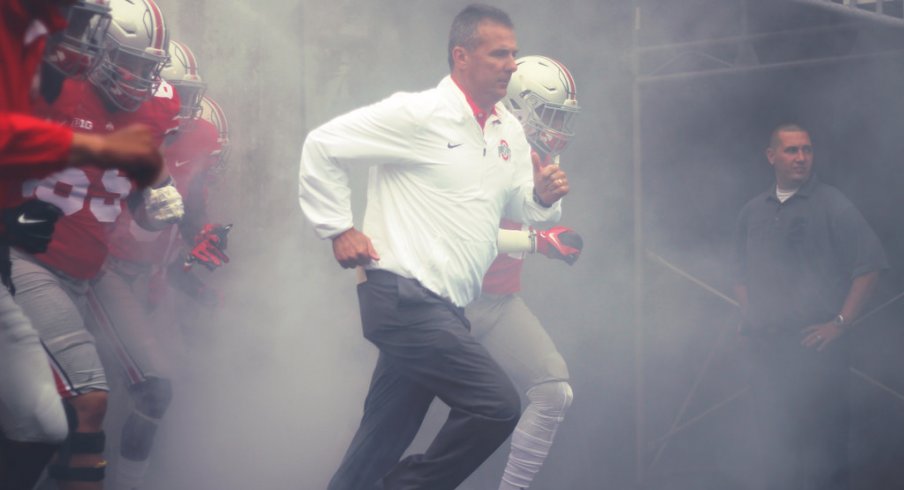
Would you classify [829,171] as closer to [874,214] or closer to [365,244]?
[874,214]

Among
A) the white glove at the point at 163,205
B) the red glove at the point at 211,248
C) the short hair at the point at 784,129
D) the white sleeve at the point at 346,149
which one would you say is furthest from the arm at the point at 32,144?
the short hair at the point at 784,129

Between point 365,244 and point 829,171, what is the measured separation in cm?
386

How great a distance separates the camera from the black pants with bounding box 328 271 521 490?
150 inches

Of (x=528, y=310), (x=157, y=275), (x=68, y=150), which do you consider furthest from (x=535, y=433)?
(x=68, y=150)

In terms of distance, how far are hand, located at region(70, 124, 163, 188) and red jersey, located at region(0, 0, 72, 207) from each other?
4cm

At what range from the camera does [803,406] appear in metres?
5.95

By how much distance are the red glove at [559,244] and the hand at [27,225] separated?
2.71 metres

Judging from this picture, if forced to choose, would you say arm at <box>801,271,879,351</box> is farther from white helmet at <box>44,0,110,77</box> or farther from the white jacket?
white helmet at <box>44,0,110,77</box>

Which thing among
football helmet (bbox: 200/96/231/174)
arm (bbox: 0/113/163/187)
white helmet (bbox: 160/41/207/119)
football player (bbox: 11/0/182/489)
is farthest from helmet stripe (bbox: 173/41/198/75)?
arm (bbox: 0/113/163/187)

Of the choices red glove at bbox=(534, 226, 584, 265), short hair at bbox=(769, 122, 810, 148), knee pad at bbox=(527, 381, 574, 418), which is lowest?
knee pad at bbox=(527, 381, 574, 418)

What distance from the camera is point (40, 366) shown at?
131 inches

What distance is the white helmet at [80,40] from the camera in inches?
147

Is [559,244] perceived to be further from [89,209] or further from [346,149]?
[89,209]

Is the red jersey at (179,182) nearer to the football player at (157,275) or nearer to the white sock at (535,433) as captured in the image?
the football player at (157,275)
